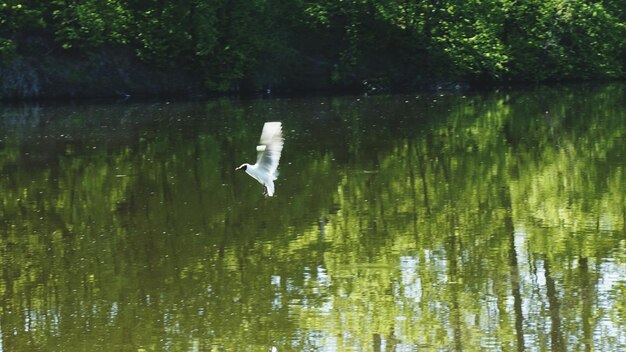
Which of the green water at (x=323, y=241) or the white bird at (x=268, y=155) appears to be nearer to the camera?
the green water at (x=323, y=241)

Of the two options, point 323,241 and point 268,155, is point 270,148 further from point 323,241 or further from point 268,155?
point 323,241

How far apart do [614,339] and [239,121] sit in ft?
63.4

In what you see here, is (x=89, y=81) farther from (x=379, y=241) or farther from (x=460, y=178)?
(x=379, y=241)

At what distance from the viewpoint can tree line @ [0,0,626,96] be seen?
37.3 metres

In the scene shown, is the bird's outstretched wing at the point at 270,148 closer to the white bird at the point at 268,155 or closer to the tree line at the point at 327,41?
the white bird at the point at 268,155

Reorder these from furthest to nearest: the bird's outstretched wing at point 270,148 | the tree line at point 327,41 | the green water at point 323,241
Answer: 1. the tree line at point 327,41
2. the bird's outstretched wing at point 270,148
3. the green water at point 323,241

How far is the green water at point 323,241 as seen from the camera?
9.92m

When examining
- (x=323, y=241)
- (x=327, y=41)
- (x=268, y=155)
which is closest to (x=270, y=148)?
(x=268, y=155)

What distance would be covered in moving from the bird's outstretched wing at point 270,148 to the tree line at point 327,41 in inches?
962

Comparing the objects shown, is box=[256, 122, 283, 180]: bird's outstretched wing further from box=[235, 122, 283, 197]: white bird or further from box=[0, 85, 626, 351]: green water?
box=[0, 85, 626, 351]: green water

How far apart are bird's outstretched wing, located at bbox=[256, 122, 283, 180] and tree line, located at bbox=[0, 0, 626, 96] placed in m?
24.4

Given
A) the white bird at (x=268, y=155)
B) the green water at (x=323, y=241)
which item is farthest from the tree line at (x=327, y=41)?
the white bird at (x=268, y=155)

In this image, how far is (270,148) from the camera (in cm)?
1312

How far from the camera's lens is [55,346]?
9703 millimetres
